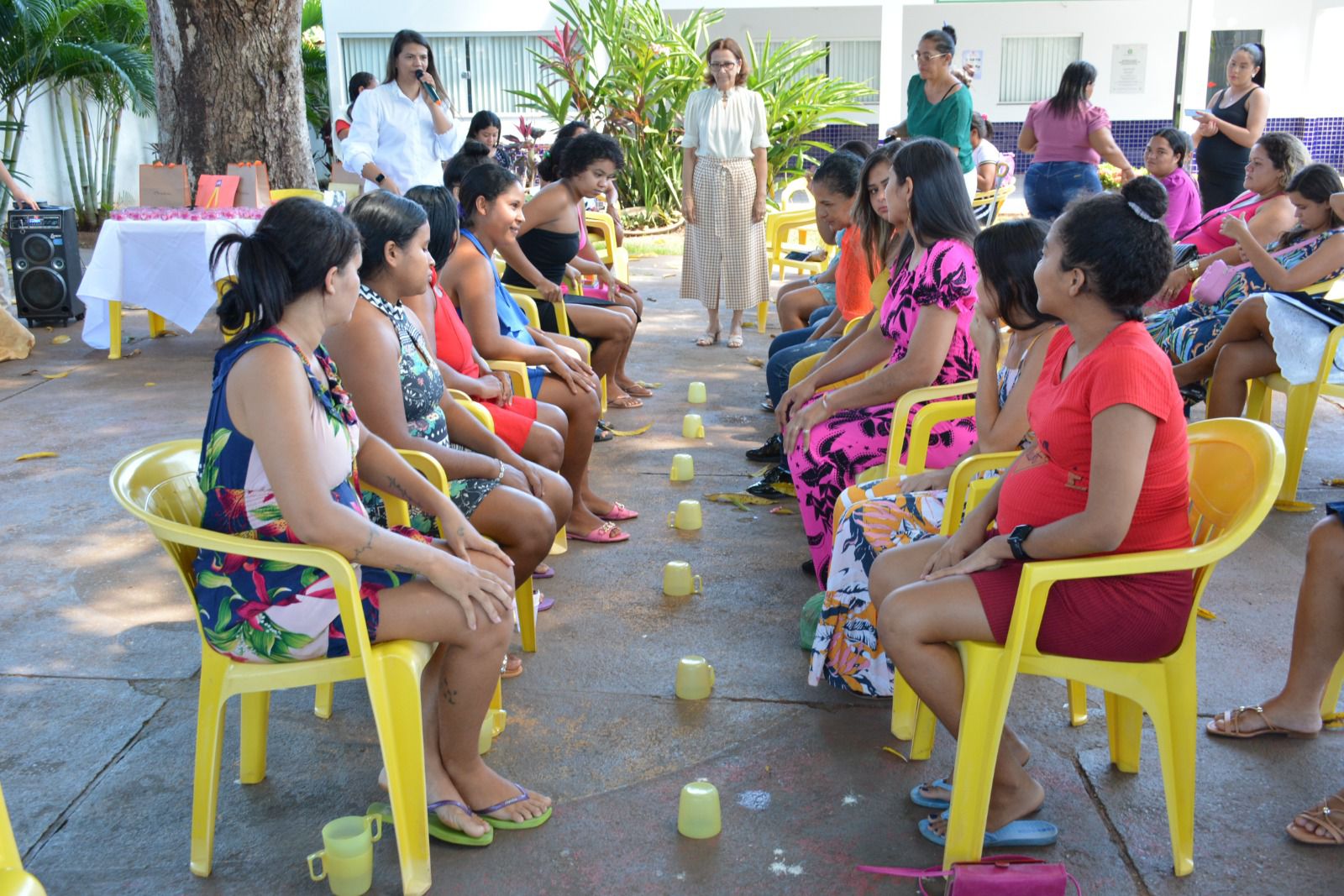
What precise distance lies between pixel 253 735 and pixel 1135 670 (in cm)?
200

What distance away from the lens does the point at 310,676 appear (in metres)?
2.34

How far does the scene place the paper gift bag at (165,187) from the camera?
795cm

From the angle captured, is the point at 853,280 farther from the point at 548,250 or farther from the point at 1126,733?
the point at 1126,733

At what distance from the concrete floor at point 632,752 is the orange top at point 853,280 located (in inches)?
41.6

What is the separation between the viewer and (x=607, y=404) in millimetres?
6465

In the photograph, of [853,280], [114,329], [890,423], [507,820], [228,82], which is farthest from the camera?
[228,82]

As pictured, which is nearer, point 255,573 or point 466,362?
point 255,573

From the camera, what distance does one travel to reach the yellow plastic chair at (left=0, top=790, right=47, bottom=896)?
5.57 feet

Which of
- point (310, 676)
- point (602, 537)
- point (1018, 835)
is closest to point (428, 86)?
point (602, 537)

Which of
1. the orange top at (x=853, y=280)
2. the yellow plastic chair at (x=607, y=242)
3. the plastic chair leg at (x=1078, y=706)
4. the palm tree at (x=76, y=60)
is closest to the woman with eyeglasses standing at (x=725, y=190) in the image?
the yellow plastic chair at (x=607, y=242)

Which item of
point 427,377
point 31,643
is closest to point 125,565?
point 31,643

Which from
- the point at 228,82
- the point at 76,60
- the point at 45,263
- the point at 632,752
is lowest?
the point at 632,752

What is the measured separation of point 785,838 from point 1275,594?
2.20 m

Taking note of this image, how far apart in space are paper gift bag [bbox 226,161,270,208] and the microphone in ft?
4.78
